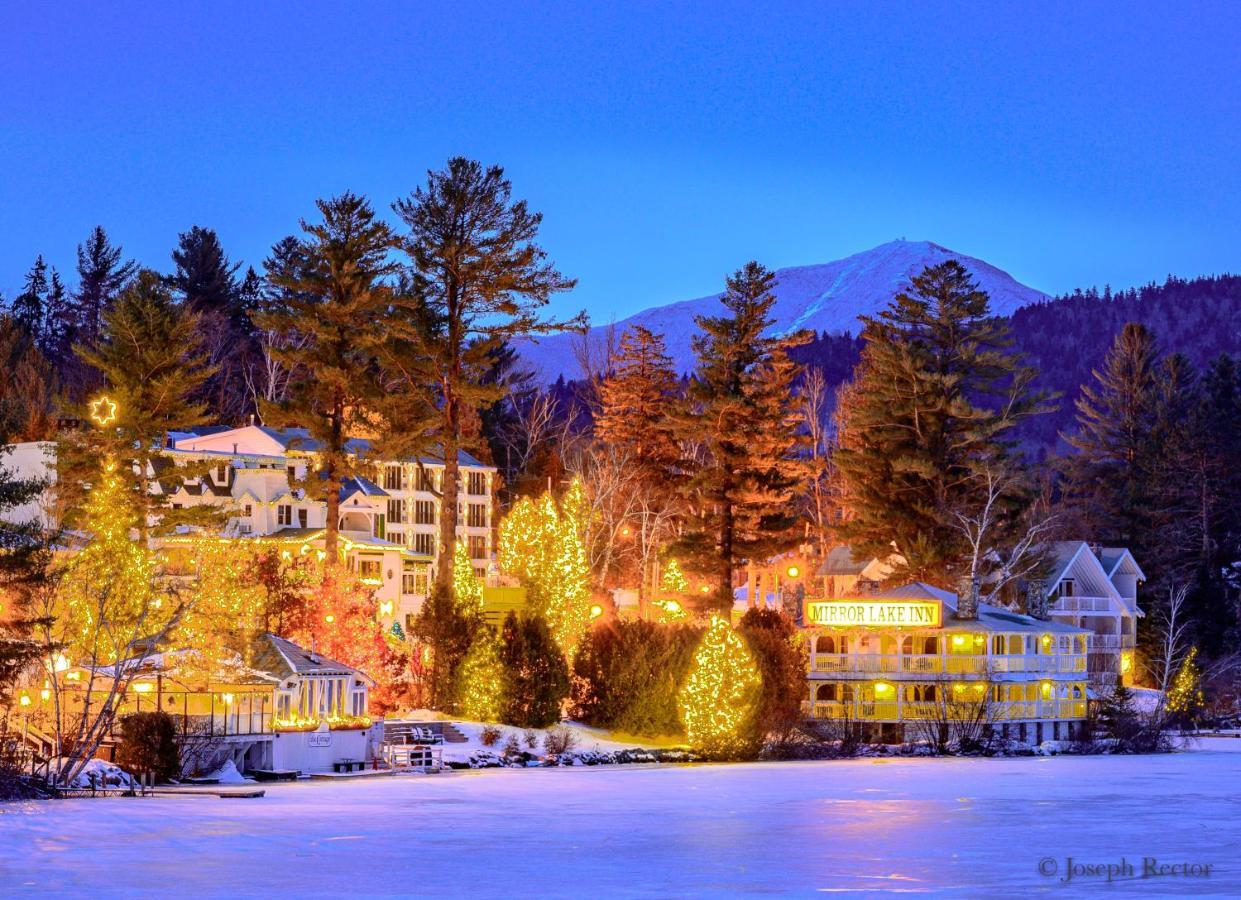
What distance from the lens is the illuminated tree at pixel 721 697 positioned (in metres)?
58.3

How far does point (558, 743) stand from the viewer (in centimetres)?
5697

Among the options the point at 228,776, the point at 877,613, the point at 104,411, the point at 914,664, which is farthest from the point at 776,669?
the point at 104,411

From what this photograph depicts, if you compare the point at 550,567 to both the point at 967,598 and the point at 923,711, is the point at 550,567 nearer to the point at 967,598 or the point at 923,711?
the point at 923,711

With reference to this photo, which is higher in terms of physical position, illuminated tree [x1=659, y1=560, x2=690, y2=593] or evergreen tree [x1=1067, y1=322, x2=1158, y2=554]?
evergreen tree [x1=1067, y1=322, x2=1158, y2=554]

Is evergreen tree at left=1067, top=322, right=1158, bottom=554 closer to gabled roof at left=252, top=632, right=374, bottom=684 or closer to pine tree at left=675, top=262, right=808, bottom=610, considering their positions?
pine tree at left=675, top=262, right=808, bottom=610

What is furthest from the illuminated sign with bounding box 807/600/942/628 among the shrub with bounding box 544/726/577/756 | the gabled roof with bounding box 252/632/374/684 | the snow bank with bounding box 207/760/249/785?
the snow bank with bounding box 207/760/249/785

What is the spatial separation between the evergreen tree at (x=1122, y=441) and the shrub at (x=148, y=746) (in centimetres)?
6409

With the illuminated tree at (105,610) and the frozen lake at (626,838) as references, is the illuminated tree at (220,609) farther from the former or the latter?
the frozen lake at (626,838)

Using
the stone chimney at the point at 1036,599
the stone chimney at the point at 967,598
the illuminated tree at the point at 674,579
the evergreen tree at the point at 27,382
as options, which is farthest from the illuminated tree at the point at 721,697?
the evergreen tree at the point at 27,382

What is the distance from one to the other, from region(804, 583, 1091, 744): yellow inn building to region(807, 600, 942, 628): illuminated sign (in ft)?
0.12

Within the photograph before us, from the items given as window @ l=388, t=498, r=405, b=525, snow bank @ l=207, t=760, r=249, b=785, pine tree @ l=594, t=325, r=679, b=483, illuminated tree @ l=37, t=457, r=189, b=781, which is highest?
pine tree @ l=594, t=325, r=679, b=483

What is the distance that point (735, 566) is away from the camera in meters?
75.8

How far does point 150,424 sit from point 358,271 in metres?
9.58

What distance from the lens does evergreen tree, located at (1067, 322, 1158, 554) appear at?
9794 cm
